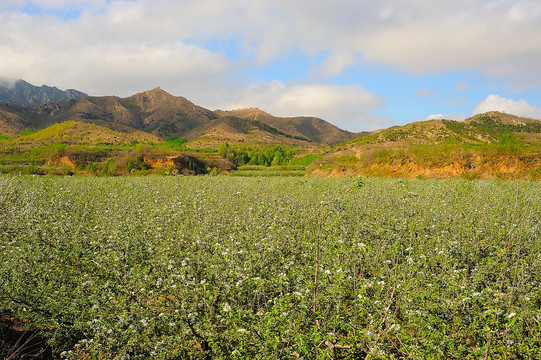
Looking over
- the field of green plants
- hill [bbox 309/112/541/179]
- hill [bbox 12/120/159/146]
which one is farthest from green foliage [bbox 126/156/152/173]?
hill [bbox 12/120/159/146]

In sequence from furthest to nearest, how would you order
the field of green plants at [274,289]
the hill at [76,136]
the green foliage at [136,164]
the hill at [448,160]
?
the hill at [76,136]
the green foliage at [136,164]
the hill at [448,160]
the field of green plants at [274,289]

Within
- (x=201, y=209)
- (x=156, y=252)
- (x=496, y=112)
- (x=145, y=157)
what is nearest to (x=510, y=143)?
(x=201, y=209)

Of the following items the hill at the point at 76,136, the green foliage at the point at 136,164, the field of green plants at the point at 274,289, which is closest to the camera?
the field of green plants at the point at 274,289

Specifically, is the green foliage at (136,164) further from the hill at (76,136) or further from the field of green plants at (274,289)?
the hill at (76,136)

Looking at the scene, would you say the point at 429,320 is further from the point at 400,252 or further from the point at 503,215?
the point at 503,215

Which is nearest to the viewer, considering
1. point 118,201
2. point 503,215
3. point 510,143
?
point 503,215

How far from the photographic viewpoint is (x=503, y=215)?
31.9 feet

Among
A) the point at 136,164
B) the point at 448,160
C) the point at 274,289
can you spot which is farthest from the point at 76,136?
the point at 274,289

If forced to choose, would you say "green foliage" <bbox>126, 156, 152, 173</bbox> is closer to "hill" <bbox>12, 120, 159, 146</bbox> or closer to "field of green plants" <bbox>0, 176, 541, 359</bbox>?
"field of green plants" <bbox>0, 176, 541, 359</bbox>

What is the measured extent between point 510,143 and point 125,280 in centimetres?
4288

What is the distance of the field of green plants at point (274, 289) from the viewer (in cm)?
401

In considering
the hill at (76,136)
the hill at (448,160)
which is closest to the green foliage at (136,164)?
the hill at (448,160)

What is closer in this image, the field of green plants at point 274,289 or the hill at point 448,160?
the field of green plants at point 274,289

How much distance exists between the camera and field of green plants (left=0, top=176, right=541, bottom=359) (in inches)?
158
